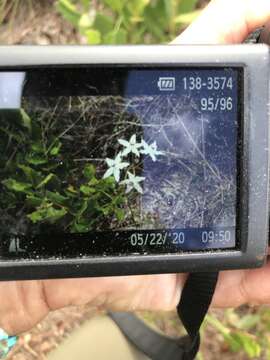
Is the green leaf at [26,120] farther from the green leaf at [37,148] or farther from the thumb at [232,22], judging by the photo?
the thumb at [232,22]

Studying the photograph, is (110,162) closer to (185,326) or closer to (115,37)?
(185,326)

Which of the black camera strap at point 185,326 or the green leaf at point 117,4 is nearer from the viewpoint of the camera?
the black camera strap at point 185,326

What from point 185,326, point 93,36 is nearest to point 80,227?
point 185,326

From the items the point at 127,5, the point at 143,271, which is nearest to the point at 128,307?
the point at 143,271

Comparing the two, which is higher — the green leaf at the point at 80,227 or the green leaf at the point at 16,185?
the green leaf at the point at 16,185

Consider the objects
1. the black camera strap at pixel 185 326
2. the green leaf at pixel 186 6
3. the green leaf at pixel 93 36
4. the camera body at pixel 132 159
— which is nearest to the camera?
the camera body at pixel 132 159

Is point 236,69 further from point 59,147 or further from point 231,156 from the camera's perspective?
point 59,147

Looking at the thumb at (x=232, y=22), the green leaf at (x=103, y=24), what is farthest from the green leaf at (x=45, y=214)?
the green leaf at (x=103, y=24)

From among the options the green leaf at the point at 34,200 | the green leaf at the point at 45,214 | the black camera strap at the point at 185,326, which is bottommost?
the black camera strap at the point at 185,326
